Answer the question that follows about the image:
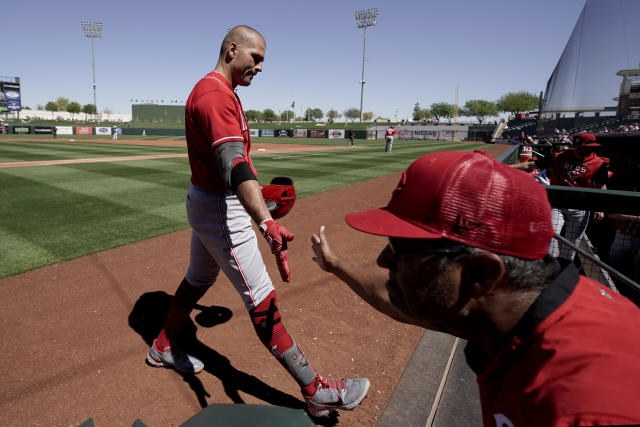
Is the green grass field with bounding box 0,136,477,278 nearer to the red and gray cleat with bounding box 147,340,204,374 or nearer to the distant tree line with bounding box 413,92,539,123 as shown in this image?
the red and gray cleat with bounding box 147,340,204,374

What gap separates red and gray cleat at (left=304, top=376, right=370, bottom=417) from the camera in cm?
232

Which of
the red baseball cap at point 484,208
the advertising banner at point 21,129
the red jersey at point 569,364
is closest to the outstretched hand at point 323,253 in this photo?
the red baseball cap at point 484,208

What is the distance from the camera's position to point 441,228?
1.00 m

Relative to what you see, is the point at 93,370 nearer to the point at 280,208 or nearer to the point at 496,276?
the point at 280,208

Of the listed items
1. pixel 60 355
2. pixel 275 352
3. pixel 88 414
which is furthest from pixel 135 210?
pixel 275 352

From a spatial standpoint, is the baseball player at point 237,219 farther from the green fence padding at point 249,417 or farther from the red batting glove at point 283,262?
the green fence padding at point 249,417

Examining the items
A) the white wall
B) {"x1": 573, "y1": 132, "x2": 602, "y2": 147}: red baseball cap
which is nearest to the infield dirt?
{"x1": 573, "y1": 132, "x2": 602, "y2": 147}: red baseball cap

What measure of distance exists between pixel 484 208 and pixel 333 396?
1.89 meters

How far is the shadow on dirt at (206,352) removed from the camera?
2.49 meters

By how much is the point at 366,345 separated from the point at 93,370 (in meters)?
2.19

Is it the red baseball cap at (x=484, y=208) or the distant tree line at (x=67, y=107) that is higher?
the distant tree line at (x=67, y=107)

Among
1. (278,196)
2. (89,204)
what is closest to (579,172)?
(278,196)

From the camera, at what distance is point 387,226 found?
1099 mm

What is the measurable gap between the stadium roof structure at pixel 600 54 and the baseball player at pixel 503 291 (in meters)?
9.81
